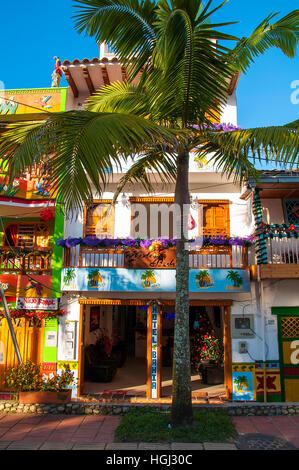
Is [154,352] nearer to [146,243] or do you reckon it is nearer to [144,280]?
[144,280]

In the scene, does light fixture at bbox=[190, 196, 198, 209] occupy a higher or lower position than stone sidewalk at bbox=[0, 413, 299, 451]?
higher

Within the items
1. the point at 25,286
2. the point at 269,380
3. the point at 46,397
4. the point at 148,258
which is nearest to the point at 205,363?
the point at 269,380

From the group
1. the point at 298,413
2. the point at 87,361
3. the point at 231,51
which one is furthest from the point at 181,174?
the point at 87,361

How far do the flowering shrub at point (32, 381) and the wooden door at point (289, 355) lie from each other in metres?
5.88

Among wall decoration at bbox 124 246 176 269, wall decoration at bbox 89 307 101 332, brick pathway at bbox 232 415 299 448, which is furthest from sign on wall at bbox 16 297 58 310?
brick pathway at bbox 232 415 299 448

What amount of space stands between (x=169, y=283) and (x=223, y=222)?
9.32ft

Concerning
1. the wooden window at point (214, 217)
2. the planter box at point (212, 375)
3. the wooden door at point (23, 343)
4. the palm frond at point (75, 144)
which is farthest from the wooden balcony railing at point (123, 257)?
the palm frond at point (75, 144)

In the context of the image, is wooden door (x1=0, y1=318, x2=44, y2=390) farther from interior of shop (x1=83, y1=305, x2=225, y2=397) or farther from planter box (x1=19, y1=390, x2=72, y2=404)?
interior of shop (x1=83, y1=305, x2=225, y2=397)

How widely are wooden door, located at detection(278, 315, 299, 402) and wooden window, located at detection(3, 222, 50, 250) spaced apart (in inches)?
305

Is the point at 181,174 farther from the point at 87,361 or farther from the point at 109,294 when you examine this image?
the point at 87,361

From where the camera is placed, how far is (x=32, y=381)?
9.82m

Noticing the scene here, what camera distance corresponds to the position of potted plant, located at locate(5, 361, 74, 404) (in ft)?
31.4

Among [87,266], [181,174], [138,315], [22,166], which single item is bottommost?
[138,315]

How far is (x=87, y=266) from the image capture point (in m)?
10.6
